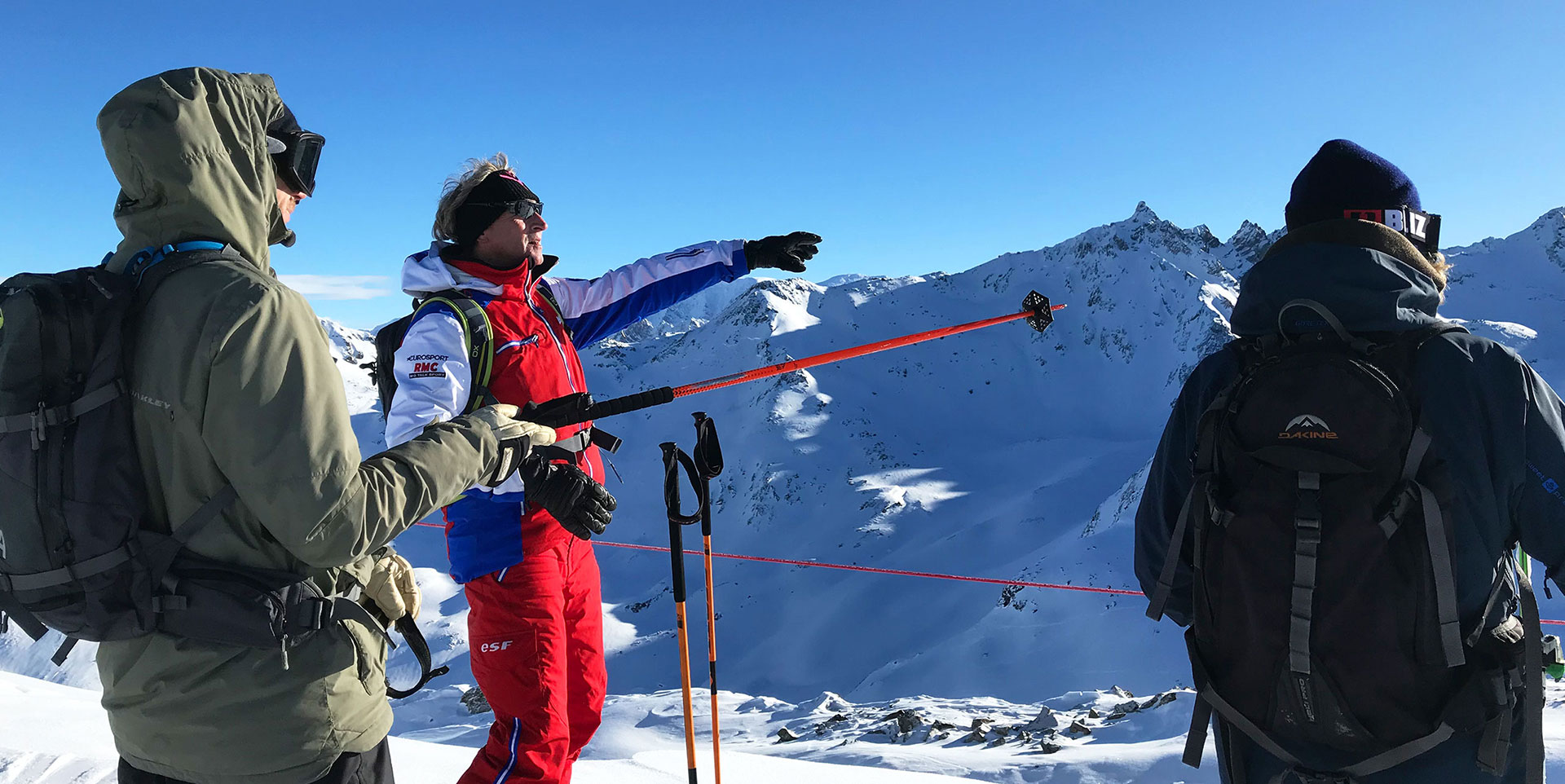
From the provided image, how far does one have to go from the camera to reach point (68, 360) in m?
1.77

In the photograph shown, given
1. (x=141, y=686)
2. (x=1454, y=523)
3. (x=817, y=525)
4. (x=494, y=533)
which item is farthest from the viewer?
(x=817, y=525)

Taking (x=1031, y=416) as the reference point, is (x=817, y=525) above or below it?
below

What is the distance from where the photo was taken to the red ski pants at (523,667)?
328cm

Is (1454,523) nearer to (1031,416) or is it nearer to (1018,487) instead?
(1018,487)

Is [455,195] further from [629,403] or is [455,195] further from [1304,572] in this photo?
[1304,572]

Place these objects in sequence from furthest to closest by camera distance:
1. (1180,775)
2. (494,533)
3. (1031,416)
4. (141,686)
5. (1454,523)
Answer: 1. (1031,416)
2. (1180,775)
3. (494,533)
4. (1454,523)
5. (141,686)

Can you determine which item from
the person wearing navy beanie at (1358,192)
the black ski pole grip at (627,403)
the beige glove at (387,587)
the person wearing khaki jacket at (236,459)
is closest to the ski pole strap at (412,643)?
the beige glove at (387,587)

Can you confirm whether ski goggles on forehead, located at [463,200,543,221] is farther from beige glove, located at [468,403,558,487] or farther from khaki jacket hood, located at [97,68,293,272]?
khaki jacket hood, located at [97,68,293,272]

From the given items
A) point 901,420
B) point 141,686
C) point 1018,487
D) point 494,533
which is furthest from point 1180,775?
point 901,420

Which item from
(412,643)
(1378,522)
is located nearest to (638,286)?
(412,643)

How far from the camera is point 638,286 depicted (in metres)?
4.53

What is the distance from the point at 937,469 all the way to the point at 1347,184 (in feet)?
305

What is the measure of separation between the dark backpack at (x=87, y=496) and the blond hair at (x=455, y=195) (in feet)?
6.64

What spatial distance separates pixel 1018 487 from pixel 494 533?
84.1 meters
